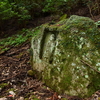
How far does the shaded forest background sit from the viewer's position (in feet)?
23.7

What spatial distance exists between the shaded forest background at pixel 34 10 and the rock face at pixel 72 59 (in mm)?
5504

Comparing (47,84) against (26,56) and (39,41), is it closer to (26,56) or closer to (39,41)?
(39,41)

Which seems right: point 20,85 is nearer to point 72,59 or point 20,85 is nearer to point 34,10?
point 72,59

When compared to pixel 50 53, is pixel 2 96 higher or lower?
lower

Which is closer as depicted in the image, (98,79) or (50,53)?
(98,79)

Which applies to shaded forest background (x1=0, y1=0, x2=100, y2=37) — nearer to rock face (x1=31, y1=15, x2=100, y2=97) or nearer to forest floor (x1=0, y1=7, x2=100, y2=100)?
forest floor (x1=0, y1=7, x2=100, y2=100)

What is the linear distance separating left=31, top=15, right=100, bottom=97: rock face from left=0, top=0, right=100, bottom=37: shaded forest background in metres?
5.50

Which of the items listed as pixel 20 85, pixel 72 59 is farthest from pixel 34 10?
pixel 72 59

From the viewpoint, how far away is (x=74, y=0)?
25.2 feet

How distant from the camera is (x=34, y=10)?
9.91 m

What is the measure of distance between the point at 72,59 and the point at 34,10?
358 inches

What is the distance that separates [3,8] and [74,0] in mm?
5209

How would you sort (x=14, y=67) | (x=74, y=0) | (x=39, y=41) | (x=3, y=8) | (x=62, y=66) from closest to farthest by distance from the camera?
(x=62, y=66) → (x=39, y=41) → (x=14, y=67) → (x=3, y=8) → (x=74, y=0)

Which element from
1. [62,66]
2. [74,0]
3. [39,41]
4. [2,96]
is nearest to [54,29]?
[39,41]
